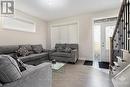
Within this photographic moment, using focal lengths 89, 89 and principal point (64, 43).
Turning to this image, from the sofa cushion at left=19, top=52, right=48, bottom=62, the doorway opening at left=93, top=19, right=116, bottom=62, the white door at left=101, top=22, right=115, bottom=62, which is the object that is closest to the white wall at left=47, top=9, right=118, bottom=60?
the doorway opening at left=93, top=19, right=116, bottom=62

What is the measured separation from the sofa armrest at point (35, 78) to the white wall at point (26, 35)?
302 centimetres

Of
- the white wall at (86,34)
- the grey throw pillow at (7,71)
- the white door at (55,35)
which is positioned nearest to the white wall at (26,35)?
the white door at (55,35)

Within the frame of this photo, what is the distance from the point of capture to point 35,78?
131cm

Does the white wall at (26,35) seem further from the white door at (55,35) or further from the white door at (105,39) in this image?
the white door at (105,39)

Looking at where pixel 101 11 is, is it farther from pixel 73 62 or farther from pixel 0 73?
pixel 0 73

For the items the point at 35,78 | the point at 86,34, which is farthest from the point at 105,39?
the point at 35,78

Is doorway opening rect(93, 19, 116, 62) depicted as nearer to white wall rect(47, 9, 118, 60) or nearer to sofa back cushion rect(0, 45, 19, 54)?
white wall rect(47, 9, 118, 60)

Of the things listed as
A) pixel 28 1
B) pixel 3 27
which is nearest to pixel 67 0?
pixel 28 1

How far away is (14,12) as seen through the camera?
404cm

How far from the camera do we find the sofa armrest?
1.11 meters

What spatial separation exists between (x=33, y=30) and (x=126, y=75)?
487 cm

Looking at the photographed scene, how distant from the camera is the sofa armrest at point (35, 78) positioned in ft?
3.64

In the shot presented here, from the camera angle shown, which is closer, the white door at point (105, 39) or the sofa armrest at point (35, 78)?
the sofa armrest at point (35, 78)

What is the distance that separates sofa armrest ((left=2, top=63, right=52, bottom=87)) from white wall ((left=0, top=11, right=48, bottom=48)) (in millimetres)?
3018
